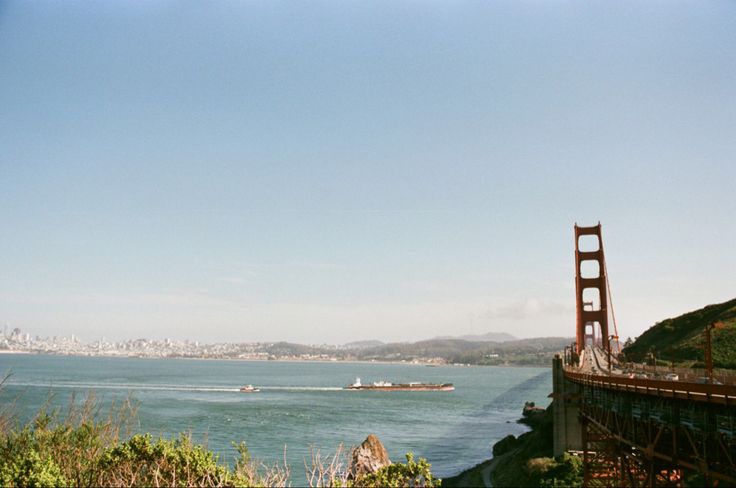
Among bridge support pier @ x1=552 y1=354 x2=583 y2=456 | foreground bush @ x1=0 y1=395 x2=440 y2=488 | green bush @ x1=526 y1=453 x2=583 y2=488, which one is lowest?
green bush @ x1=526 y1=453 x2=583 y2=488

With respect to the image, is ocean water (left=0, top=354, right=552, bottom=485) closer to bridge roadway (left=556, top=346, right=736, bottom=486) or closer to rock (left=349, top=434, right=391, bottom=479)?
rock (left=349, top=434, right=391, bottom=479)

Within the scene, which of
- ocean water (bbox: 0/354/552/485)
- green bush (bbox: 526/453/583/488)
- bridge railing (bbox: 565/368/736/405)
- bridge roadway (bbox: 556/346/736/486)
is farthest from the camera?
ocean water (bbox: 0/354/552/485)

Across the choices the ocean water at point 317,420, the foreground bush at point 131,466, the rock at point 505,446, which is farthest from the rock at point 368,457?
the rock at point 505,446

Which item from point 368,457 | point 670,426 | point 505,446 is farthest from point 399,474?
point 505,446

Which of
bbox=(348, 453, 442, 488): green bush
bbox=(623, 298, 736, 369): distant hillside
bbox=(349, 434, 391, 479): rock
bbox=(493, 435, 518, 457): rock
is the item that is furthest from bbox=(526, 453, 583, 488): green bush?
bbox=(348, 453, 442, 488): green bush

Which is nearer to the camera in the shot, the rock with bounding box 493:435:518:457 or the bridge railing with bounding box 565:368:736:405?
the bridge railing with bounding box 565:368:736:405

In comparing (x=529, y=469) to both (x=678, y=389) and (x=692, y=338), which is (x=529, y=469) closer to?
(x=678, y=389)

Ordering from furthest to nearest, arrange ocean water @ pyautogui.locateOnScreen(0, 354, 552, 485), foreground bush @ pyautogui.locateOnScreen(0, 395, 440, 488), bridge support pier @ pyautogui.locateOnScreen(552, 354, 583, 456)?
ocean water @ pyautogui.locateOnScreen(0, 354, 552, 485) < bridge support pier @ pyautogui.locateOnScreen(552, 354, 583, 456) < foreground bush @ pyautogui.locateOnScreen(0, 395, 440, 488)

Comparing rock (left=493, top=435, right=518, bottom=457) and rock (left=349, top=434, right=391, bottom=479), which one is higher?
rock (left=349, top=434, right=391, bottom=479)

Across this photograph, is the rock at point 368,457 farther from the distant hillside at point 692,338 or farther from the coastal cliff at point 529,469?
the distant hillside at point 692,338
